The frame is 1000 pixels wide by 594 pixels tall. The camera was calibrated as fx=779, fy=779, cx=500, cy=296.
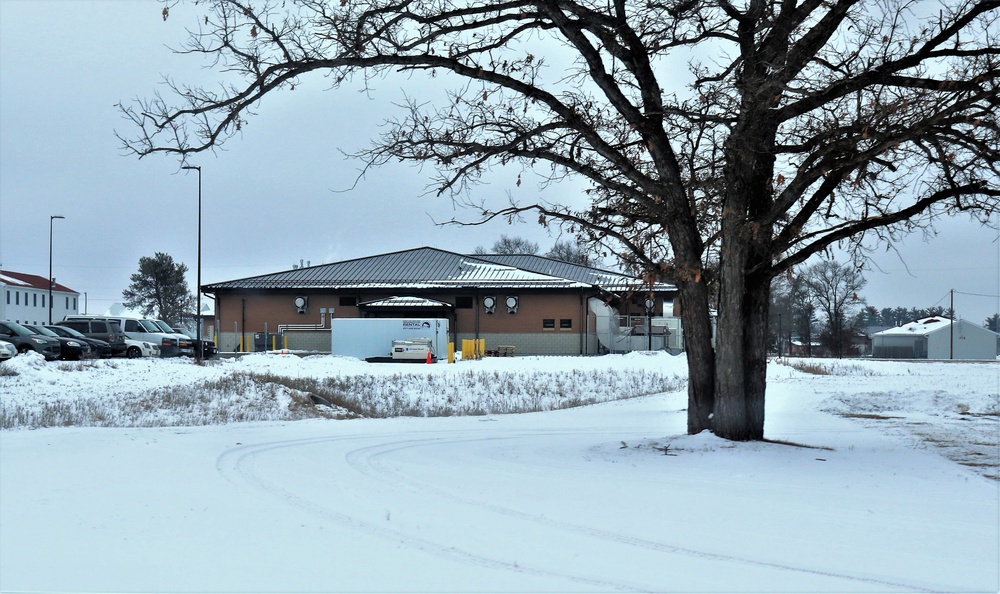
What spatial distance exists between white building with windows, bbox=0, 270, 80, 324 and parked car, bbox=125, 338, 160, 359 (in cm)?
4313

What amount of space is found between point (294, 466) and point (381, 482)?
137cm

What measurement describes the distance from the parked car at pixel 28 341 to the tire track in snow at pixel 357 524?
2193 centimetres

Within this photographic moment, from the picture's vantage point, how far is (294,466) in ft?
27.1

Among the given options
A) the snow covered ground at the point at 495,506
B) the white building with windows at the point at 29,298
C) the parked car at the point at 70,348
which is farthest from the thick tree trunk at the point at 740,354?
the white building with windows at the point at 29,298

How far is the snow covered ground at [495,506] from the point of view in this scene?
4695 millimetres

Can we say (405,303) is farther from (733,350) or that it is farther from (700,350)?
(733,350)

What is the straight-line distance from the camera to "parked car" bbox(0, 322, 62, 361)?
27.3 meters

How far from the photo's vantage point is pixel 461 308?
4916 centimetres

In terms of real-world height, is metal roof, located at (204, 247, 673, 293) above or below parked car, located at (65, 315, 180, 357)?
above

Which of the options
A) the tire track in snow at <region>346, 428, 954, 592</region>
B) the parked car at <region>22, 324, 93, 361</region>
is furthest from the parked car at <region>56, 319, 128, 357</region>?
the tire track in snow at <region>346, 428, 954, 592</region>

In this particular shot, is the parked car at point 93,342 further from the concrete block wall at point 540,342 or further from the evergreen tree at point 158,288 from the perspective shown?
the evergreen tree at point 158,288

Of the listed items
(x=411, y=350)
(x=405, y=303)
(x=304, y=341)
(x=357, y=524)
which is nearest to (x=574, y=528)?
(x=357, y=524)

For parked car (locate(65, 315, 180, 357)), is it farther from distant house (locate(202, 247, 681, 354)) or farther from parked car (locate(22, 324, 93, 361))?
distant house (locate(202, 247, 681, 354))

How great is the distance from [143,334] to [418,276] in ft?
65.0
